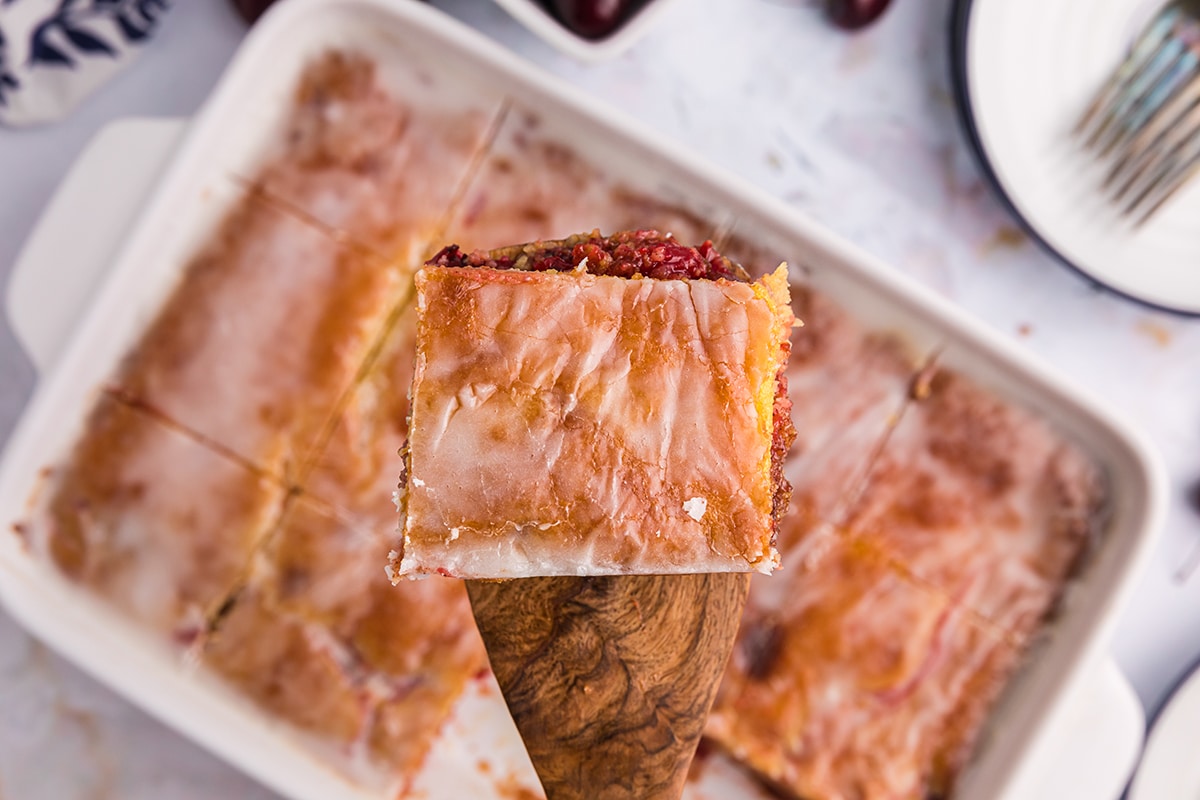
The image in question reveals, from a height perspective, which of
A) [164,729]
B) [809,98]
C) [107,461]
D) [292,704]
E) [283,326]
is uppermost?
[809,98]

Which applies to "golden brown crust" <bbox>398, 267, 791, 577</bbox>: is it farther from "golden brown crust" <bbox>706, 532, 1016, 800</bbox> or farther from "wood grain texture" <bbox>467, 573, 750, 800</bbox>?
"golden brown crust" <bbox>706, 532, 1016, 800</bbox>

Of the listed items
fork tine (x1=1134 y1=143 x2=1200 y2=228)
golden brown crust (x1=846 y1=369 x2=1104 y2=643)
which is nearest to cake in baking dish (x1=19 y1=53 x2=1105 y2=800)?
golden brown crust (x1=846 y1=369 x2=1104 y2=643)

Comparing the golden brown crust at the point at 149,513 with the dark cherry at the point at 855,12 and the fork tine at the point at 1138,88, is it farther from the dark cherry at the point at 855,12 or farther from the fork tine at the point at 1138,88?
the fork tine at the point at 1138,88

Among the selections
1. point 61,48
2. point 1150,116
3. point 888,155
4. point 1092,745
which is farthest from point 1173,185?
point 61,48

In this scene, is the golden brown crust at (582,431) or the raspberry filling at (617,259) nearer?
the golden brown crust at (582,431)

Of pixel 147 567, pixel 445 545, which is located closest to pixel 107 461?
pixel 147 567

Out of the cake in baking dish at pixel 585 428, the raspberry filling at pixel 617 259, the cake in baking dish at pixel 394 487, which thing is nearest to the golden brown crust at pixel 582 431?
the cake in baking dish at pixel 585 428

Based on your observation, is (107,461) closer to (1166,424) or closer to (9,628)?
(9,628)
